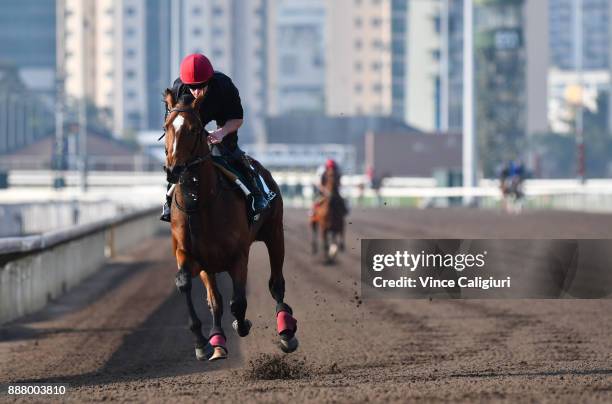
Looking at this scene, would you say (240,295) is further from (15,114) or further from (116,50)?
(116,50)

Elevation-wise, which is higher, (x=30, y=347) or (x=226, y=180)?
(x=226, y=180)

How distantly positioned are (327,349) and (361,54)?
576 feet

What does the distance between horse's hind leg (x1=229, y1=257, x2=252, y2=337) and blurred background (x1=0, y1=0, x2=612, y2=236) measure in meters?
43.1

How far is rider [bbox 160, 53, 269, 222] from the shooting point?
1009 centimetres

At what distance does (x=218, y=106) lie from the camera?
10469 mm

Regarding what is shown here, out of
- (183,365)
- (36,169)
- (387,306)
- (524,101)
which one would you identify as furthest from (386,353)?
(524,101)

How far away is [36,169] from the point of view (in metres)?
106

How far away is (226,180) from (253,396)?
7.29 feet

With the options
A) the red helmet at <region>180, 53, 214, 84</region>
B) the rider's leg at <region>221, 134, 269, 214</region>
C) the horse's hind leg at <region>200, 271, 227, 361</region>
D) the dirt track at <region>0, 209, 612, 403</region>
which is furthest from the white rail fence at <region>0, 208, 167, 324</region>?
the red helmet at <region>180, 53, 214, 84</region>

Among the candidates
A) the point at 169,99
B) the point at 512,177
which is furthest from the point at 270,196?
the point at 512,177

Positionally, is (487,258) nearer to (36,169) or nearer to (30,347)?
(30,347)

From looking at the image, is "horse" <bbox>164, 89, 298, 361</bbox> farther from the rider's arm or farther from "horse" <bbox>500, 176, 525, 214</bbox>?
"horse" <bbox>500, 176, 525, 214</bbox>

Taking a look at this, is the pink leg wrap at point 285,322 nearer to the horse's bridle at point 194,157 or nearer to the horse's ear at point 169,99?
the horse's bridle at point 194,157

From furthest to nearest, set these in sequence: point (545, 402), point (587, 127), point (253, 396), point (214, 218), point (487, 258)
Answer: point (587, 127) < point (487, 258) < point (214, 218) < point (253, 396) < point (545, 402)
